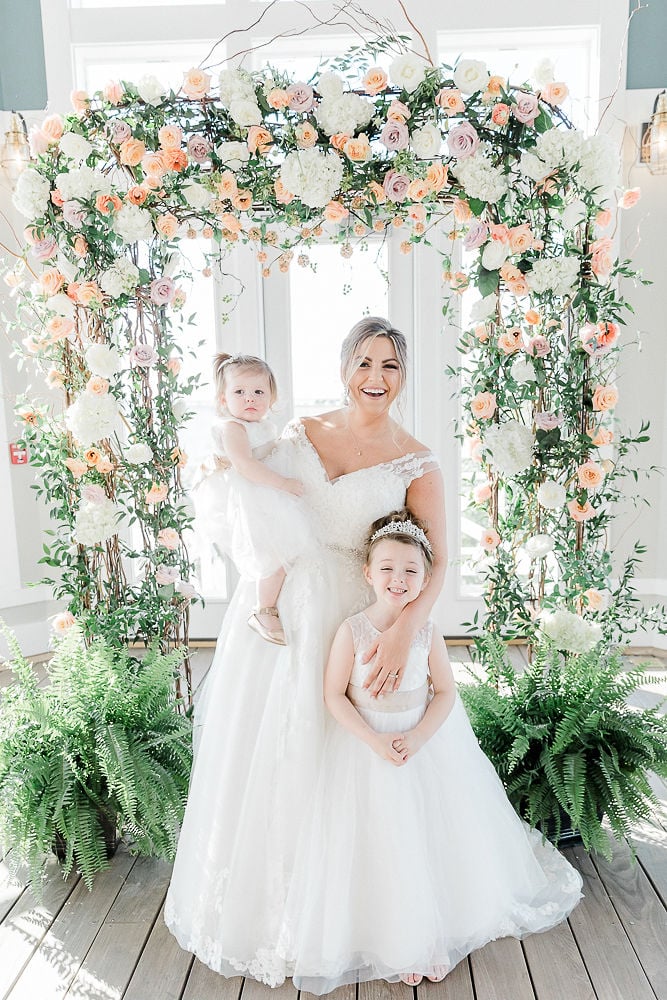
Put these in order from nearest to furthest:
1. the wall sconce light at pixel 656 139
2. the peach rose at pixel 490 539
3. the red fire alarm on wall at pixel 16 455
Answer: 1. the peach rose at pixel 490 539
2. the wall sconce light at pixel 656 139
3. the red fire alarm on wall at pixel 16 455

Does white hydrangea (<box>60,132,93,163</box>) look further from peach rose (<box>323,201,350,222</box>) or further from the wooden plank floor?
the wooden plank floor

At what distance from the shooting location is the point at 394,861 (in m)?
2.04

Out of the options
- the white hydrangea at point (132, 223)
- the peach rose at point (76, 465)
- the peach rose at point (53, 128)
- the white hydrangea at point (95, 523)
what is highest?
the peach rose at point (53, 128)

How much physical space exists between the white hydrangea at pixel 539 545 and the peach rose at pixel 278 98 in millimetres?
1586

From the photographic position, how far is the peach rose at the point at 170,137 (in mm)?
2344

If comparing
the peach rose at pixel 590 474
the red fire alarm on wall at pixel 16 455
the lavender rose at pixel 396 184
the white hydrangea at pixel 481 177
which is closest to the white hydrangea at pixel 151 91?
the lavender rose at pixel 396 184

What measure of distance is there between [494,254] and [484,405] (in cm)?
49

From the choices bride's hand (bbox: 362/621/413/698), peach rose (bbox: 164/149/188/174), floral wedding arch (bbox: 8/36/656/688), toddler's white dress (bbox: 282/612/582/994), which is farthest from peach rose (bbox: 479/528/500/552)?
peach rose (bbox: 164/149/188/174)

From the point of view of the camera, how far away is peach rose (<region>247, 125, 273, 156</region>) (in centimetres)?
235

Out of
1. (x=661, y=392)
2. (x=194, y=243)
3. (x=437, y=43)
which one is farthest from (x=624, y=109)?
(x=194, y=243)

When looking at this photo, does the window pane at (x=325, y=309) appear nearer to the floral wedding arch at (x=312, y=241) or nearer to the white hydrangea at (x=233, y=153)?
the floral wedding arch at (x=312, y=241)

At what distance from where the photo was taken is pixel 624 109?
13.3ft

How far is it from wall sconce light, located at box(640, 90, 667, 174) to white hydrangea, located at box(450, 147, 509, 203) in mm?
2015

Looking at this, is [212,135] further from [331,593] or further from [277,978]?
[277,978]
